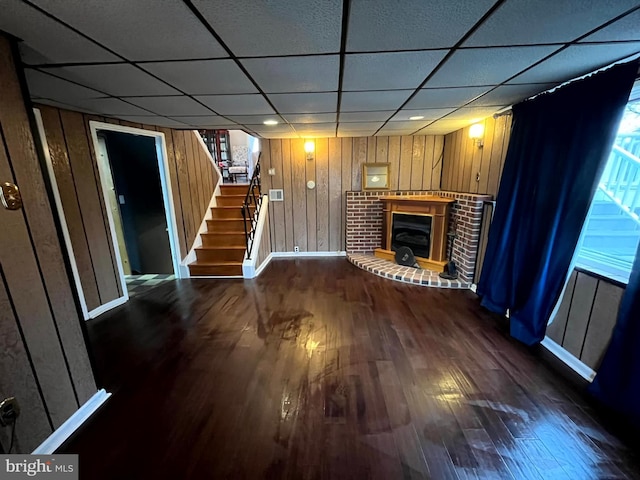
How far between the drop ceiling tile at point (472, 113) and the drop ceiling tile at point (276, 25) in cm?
214

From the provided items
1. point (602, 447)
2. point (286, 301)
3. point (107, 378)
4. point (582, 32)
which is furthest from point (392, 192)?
point (107, 378)

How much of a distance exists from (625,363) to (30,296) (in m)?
3.50

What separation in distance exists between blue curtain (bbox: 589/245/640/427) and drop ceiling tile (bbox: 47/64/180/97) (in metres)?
3.39

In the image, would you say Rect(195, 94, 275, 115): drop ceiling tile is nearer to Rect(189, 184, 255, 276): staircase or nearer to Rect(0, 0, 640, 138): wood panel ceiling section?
Rect(0, 0, 640, 138): wood panel ceiling section

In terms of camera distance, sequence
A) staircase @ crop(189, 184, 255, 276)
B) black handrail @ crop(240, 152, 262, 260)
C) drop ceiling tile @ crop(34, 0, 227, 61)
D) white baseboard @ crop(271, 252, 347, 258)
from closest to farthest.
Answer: drop ceiling tile @ crop(34, 0, 227, 61) < staircase @ crop(189, 184, 255, 276) < black handrail @ crop(240, 152, 262, 260) < white baseboard @ crop(271, 252, 347, 258)

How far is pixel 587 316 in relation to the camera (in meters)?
1.99

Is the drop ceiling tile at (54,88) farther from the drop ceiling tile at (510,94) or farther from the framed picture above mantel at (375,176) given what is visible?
the framed picture above mantel at (375,176)

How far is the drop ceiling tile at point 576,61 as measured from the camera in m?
1.54

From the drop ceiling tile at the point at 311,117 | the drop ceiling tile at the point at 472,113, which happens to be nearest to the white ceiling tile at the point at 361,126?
the drop ceiling tile at the point at 311,117

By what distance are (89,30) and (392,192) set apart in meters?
4.39

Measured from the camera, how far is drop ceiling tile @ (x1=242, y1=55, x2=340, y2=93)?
1.61 meters

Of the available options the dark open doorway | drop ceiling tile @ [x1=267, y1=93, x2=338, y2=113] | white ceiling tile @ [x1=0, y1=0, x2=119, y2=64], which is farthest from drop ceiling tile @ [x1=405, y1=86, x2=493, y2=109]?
the dark open doorway

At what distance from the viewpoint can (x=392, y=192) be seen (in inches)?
192

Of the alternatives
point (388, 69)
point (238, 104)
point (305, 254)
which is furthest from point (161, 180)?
point (388, 69)
